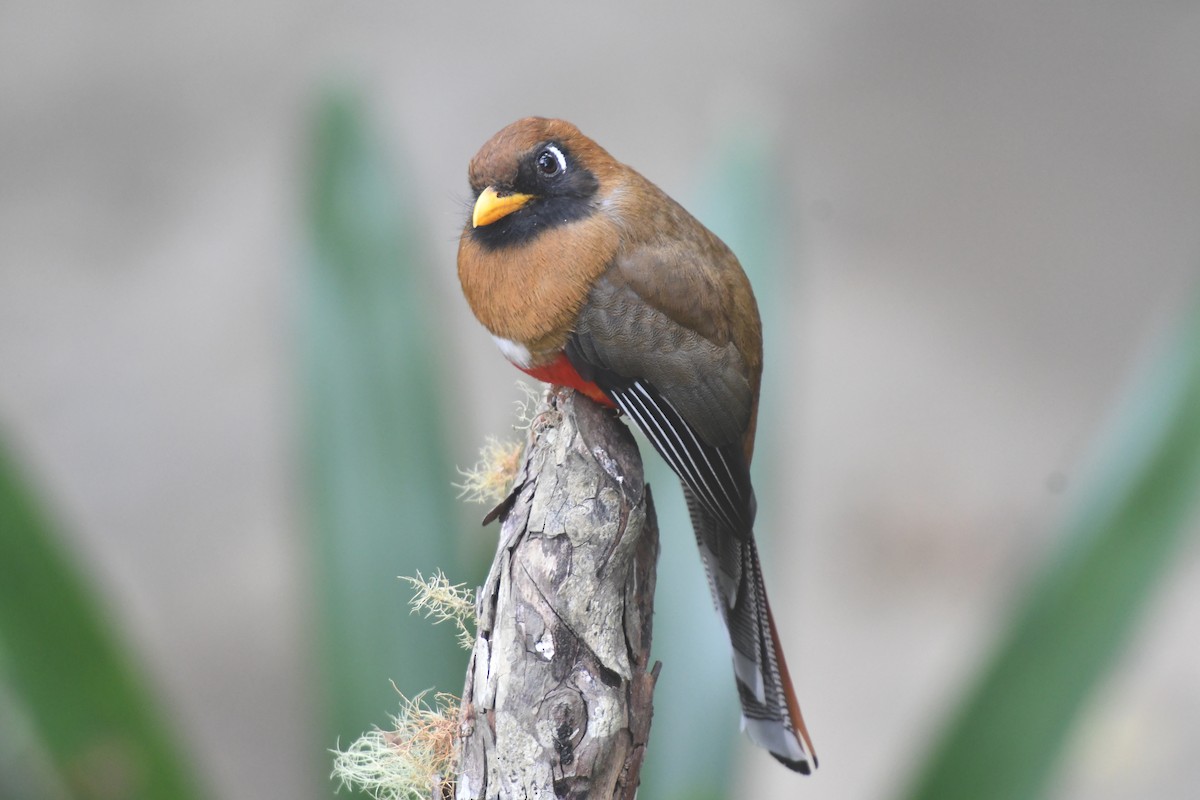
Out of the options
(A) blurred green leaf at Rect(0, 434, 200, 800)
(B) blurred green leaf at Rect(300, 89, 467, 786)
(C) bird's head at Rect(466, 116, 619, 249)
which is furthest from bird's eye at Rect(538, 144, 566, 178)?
(A) blurred green leaf at Rect(0, 434, 200, 800)

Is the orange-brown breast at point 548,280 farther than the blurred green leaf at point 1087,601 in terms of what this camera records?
No

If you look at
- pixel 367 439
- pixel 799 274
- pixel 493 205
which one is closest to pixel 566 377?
pixel 493 205

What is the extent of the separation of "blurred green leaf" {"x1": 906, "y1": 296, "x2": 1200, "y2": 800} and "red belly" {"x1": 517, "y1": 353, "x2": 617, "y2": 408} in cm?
107

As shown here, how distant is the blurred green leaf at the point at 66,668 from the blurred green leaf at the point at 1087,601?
1495mm

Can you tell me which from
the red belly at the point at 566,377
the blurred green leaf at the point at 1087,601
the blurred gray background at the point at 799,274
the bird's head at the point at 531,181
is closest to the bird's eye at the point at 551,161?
the bird's head at the point at 531,181

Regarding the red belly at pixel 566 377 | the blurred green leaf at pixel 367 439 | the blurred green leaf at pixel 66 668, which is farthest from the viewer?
the blurred green leaf at pixel 367 439

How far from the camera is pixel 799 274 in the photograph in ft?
13.2

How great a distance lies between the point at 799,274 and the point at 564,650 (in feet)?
9.21

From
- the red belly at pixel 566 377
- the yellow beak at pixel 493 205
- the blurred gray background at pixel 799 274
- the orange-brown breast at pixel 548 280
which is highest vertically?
the yellow beak at pixel 493 205

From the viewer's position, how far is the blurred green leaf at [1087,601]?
2.28 m

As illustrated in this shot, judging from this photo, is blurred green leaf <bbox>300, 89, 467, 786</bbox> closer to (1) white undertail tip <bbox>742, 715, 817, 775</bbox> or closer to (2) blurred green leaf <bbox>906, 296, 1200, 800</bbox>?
(1) white undertail tip <bbox>742, 715, 817, 775</bbox>

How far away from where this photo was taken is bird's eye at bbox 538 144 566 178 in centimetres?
183

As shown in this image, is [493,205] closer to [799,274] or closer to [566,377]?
[566,377]

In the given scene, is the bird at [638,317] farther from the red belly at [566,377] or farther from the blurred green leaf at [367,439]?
the blurred green leaf at [367,439]
